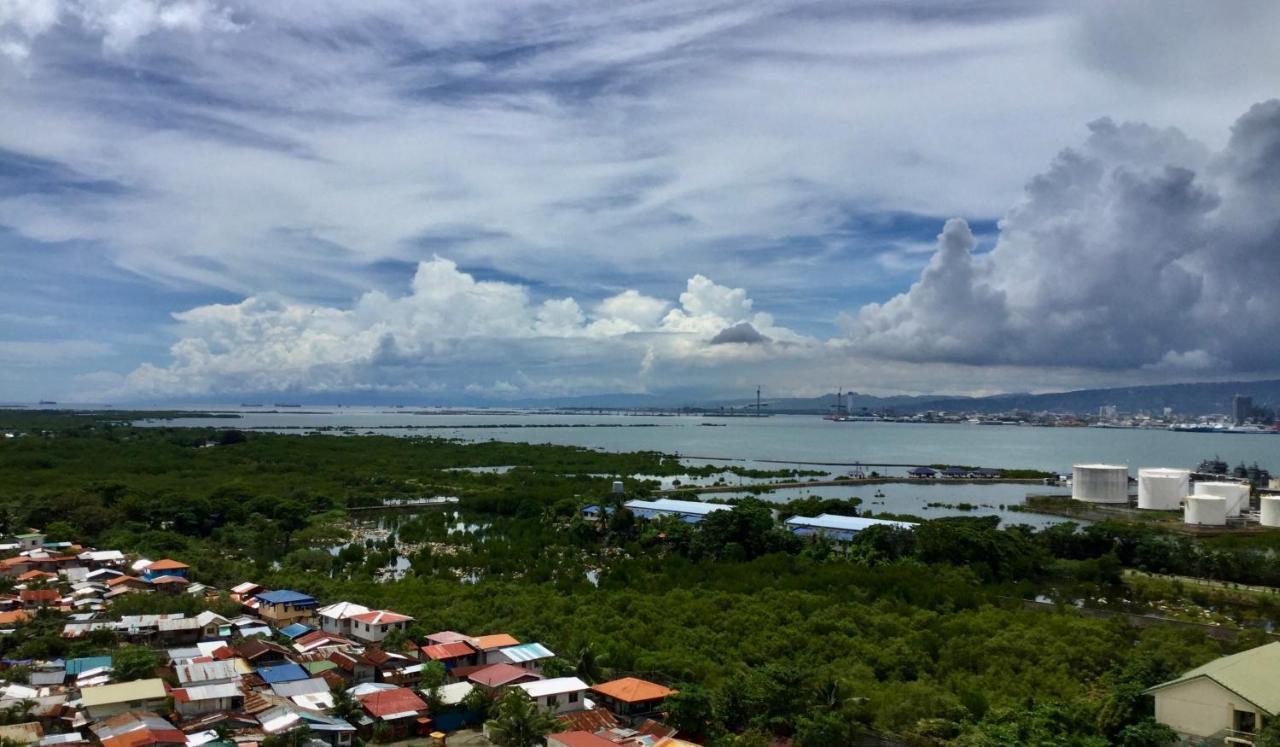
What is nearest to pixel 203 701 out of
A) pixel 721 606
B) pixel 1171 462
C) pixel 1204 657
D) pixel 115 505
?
pixel 721 606

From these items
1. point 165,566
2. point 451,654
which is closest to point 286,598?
point 165,566

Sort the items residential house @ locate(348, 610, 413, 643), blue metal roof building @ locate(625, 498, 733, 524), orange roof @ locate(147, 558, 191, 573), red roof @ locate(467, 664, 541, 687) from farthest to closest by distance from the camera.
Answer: blue metal roof building @ locate(625, 498, 733, 524), orange roof @ locate(147, 558, 191, 573), residential house @ locate(348, 610, 413, 643), red roof @ locate(467, 664, 541, 687)

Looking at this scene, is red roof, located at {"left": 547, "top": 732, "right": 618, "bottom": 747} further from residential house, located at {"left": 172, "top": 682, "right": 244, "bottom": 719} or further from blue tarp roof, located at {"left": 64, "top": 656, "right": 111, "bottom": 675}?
blue tarp roof, located at {"left": 64, "top": 656, "right": 111, "bottom": 675}

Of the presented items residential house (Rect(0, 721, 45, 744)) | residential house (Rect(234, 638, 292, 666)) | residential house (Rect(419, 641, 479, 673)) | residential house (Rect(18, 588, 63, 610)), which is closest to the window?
residential house (Rect(419, 641, 479, 673))

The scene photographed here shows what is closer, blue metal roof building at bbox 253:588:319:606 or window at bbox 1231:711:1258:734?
window at bbox 1231:711:1258:734

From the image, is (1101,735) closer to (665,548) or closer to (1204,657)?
(1204,657)

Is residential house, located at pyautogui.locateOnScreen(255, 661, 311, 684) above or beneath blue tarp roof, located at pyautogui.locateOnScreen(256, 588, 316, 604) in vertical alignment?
beneath

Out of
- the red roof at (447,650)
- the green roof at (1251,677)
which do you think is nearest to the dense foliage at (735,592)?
the green roof at (1251,677)
